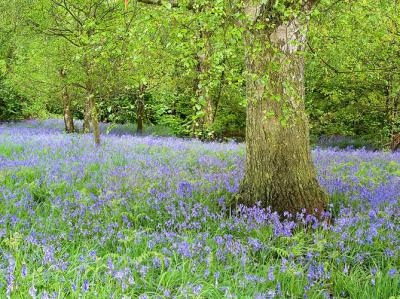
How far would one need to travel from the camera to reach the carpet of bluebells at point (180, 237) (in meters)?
3.50

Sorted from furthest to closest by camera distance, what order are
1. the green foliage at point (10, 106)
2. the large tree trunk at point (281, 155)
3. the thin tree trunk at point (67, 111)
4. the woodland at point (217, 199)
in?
the green foliage at point (10, 106), the thin tree trunk at point (67, 111), the large tree trunk at point (281, 155), the woodland at point (217, 199)

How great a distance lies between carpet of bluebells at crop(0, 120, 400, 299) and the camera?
350cm

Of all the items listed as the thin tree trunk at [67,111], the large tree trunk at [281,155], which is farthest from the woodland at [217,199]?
the thin tree trunk at [67,111]

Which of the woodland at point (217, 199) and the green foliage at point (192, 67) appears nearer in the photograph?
the woodland at point (217, 199)

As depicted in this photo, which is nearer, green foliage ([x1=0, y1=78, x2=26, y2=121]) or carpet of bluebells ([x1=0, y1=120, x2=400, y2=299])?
carpet of bluebells ([x1=0, y1=120, x2=400, y2=299])

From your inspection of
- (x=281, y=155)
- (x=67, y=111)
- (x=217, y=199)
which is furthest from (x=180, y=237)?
(x=67, y=111)

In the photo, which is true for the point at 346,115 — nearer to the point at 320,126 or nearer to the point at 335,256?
the point at 320,126

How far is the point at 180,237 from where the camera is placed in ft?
14.6

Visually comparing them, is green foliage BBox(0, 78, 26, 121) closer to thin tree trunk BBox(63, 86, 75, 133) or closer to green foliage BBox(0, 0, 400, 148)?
green foliage BBox(0, 0, 400, 148)

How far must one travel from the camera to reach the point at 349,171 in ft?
27.2

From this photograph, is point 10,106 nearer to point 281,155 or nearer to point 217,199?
point 217,199

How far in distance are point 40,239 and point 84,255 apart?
28.3 inches

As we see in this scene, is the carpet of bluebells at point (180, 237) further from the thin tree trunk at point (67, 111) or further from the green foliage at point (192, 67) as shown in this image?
the thin tree trunk at point (67, 111)

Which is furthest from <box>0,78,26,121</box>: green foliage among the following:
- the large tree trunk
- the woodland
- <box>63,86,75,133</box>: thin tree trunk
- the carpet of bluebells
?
the large tree trunk
